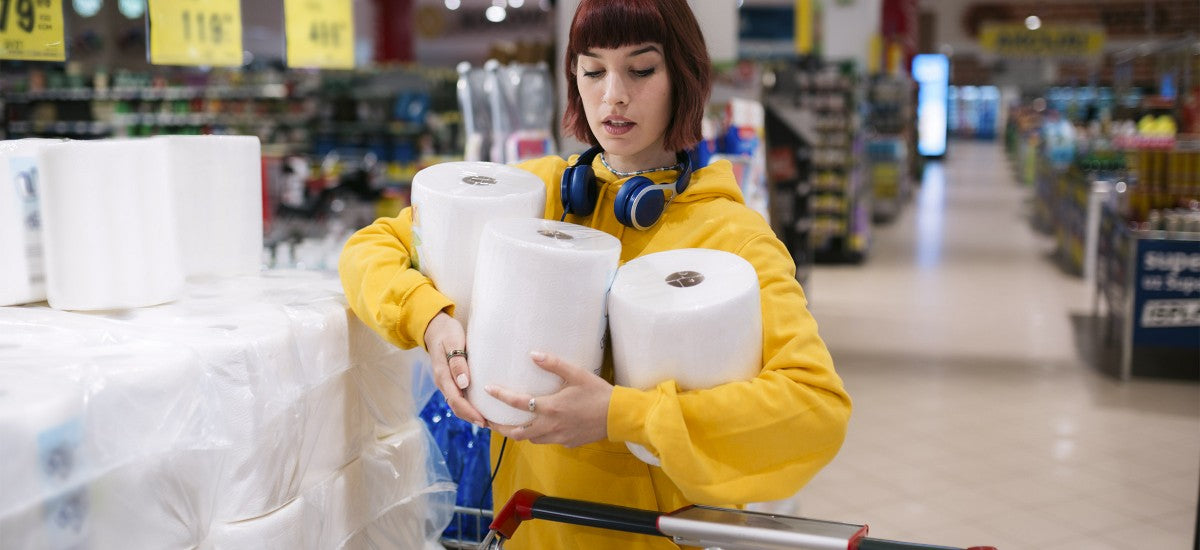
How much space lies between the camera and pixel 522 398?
1271mm

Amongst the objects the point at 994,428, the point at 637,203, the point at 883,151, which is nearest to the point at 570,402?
the point at 637,203

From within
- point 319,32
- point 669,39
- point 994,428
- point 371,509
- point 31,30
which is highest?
point 319,32

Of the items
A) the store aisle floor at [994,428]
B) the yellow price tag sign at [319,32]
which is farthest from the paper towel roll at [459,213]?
the yellow price tag sign at [319,32]

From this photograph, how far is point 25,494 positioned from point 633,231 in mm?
876

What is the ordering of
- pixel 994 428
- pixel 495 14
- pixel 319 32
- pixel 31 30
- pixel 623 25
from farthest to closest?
pixel 495 14 → pixel 994 428 → pixel 319 32 → pixel 31 30 → pixel 623 25

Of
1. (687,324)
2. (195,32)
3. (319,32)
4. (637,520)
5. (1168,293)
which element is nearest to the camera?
(687,324)

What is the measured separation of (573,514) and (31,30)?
5.68 feet

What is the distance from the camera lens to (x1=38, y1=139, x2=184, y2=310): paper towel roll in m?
1.46

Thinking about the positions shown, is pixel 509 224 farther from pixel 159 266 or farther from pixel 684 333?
pixel 159 266

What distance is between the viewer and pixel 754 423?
1.27m

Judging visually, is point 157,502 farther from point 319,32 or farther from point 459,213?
point 319,32

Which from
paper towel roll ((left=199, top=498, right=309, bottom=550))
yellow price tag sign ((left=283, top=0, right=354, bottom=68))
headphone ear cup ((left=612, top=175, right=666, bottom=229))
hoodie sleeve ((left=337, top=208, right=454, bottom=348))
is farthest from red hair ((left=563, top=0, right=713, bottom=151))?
yellow price tag sign ((left=283, top=0, right=354, bottom=68))

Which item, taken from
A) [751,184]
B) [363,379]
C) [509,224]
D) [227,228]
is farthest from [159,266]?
[751,184]

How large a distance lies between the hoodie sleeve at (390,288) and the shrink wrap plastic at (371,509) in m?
0.28
